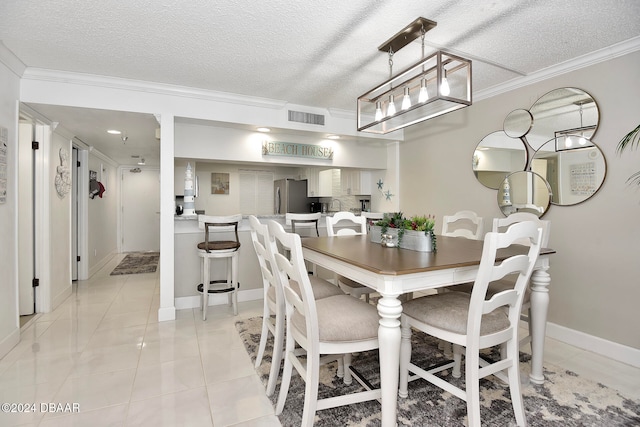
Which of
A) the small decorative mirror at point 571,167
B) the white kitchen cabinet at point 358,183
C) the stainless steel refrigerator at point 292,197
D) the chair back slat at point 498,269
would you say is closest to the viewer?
the chair back slat at point 498,269

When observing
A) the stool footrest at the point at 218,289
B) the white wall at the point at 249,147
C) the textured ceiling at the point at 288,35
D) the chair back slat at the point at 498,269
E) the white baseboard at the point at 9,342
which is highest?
the textured ceiling at the point at 288,35

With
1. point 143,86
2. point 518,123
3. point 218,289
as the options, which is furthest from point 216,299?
point 518,123

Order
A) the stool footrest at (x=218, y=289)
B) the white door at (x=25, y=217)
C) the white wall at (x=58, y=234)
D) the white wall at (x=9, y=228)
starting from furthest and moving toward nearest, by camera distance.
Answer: the white wall at (x=58, y=234), the stool footrest at (x=218, y=289), the white door at (x=25, y=217), the white wall at (x=9, y=228)

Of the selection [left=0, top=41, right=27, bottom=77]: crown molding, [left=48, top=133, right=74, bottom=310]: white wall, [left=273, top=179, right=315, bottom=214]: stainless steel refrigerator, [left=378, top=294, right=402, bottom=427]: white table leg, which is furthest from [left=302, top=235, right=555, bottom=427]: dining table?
[left=273, top=179, right=315, bottom=214]: stainless steel refrigerator

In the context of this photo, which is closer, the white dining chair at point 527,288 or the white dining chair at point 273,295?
the white dining chair at point 273,295

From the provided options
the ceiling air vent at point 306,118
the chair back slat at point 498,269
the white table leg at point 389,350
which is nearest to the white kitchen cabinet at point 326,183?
the ceiling air vent at point 306,118

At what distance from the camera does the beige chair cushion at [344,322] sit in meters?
1.50

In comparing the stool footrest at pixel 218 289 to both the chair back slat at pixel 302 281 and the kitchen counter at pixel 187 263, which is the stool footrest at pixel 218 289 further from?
the chair back slat at pixel 302 281

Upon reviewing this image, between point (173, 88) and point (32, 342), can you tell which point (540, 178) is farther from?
point (32, 342)

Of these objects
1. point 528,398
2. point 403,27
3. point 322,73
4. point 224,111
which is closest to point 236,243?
point 224,111

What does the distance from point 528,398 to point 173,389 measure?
2.14 meters

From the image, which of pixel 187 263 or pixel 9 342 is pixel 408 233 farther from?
pixel 9 342

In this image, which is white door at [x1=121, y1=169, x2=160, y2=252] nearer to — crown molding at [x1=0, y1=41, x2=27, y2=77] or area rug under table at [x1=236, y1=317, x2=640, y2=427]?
crown molding at [x1=0, y1=41, x2=27, y2=77]

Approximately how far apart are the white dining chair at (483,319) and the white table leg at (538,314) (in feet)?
1.03
